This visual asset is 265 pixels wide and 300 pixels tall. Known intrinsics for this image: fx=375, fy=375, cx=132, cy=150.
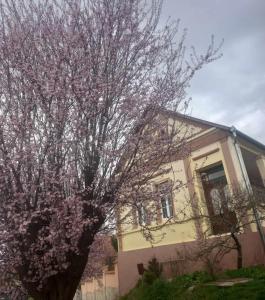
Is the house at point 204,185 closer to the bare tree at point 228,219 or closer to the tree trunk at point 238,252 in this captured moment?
the bare tree at point 228,219

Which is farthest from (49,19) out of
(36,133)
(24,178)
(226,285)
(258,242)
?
(258,242)

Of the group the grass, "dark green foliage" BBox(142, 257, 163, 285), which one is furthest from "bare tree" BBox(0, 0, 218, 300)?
"dark green foliage" BBox(142, 257, 163, 285)

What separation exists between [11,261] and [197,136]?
1062cm

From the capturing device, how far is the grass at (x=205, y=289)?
373 inches

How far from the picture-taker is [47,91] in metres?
6.90

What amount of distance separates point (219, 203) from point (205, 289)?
3248mm

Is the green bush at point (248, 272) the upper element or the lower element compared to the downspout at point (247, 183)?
lower

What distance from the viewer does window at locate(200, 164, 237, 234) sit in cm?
1262

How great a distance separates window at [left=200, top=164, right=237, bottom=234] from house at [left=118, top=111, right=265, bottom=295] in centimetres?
4

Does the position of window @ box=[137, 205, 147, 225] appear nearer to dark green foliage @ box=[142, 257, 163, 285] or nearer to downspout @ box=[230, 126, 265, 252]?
downspout @ box=[230, 126, 265, 252]

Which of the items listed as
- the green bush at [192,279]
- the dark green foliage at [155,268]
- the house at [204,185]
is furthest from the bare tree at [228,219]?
the dark green foliage at [155,268]

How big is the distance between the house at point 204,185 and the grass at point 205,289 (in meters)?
1.11

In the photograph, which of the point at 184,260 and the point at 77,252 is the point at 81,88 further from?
the point at 184,260

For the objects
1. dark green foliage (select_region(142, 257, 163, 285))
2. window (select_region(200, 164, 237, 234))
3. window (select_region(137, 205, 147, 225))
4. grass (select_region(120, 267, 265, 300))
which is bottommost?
grass (select_region(120, 267, 265, 300))
